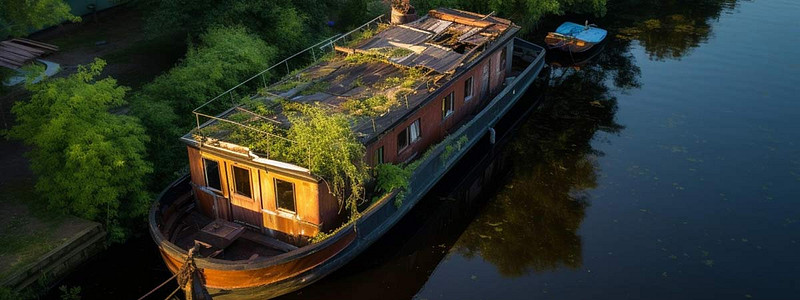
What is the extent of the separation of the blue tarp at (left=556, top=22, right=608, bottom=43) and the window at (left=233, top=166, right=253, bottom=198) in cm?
2308

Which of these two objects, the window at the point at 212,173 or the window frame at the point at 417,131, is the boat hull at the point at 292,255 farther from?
the window at the point at 212,173

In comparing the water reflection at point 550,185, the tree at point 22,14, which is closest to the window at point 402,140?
the water reflection at point 550,185

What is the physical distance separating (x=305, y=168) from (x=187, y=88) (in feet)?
24.2

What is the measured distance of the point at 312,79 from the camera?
20484 millimetres

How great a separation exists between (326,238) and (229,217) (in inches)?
121

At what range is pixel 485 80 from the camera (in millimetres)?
24562

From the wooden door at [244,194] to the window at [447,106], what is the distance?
7585 millimetres

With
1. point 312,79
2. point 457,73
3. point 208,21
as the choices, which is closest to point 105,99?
point 312,79

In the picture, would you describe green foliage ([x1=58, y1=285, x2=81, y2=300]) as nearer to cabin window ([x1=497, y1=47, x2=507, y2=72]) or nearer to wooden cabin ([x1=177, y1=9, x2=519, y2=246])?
wooden cabin ([x1=177, y1=9, x2=519, y2=246])

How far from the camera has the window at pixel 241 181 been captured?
1652 centimetres

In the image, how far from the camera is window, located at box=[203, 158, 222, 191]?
17.0m

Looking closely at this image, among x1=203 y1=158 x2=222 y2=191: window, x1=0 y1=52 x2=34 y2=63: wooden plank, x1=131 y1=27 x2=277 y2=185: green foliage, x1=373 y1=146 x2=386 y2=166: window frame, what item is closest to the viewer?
x1=203 y1=158 x2=222 y2=191: window

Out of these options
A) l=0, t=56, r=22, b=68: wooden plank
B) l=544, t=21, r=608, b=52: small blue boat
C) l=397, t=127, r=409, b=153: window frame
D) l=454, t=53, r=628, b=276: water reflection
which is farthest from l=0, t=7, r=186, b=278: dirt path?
l=544, t=21, r=608, b=52: small blue boat

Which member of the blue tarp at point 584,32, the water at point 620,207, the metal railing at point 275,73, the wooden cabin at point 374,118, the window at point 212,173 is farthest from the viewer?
the blue tarp at point 584,32
